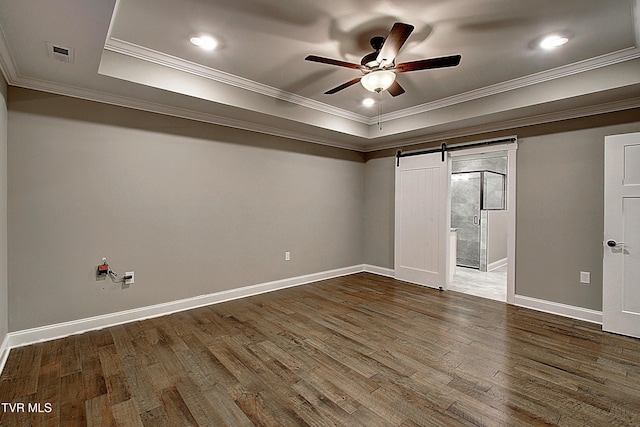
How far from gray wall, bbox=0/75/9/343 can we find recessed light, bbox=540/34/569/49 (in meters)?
4.60

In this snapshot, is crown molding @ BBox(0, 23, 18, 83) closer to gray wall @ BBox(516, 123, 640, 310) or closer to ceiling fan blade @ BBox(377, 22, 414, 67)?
ceiling fan blade @ BBox(377, 22, 414, 67)

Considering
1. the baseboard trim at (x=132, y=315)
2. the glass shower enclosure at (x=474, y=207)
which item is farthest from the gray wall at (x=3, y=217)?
the glass shower enclosure at (x=474, y=207)

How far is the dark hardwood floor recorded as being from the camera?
192 cm

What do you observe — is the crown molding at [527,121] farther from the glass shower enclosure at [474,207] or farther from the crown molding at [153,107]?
the glass shower enclosure at [474,207]

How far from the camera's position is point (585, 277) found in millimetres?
3529

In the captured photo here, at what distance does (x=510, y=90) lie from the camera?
3566 mm

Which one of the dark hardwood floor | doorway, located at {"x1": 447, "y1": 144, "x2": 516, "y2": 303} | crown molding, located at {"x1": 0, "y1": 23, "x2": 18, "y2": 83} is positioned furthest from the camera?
doorway, located at {"x1": 447, "y1": 144, "x2": 516, "y2": 303}

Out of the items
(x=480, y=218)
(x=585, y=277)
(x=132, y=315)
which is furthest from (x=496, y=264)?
(x=132, y=315)

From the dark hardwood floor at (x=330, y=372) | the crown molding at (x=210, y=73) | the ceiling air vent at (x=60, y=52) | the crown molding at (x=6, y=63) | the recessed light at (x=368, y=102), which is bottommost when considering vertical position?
the dark hardwood floor at (x=330, y=372)

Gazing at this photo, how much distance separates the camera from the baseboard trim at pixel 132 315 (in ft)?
9.28

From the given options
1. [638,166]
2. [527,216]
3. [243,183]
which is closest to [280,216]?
[243,183]

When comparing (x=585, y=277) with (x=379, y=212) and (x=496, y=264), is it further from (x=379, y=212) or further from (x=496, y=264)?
(x=496, y=264)

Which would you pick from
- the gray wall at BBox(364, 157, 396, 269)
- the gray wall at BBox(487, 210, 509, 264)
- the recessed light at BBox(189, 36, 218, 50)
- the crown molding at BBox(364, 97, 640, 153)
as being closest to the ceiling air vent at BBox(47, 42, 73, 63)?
the recessed light at BBox(189, 36, 218, 50)

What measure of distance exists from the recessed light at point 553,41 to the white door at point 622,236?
1294 millimetres
